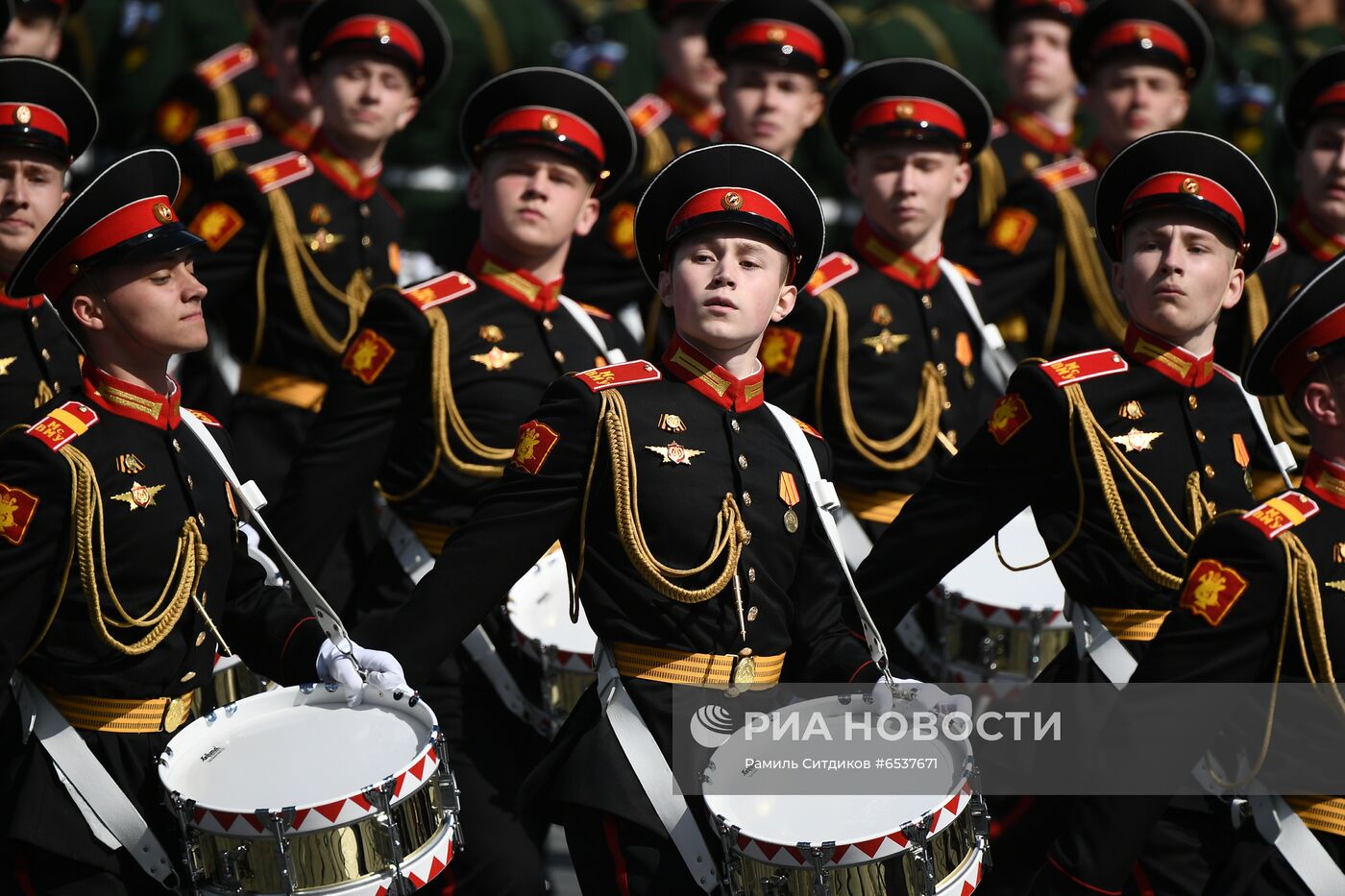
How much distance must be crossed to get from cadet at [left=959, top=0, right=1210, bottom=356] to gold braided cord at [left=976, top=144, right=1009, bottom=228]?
45 cm

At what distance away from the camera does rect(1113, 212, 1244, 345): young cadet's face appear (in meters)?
5.84

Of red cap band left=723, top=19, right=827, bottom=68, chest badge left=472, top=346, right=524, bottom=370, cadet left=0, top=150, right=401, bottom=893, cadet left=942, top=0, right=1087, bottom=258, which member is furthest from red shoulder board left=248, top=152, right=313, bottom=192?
cadet left=942, top=0, right=1087, bottom=258

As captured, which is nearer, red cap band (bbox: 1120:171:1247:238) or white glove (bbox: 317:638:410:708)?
white glove (bbox: 317:638:410:708)

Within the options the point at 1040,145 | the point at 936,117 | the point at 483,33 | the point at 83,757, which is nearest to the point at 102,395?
the point at 83,757

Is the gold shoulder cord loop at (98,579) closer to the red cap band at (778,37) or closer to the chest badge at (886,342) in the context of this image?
the chest badge at (886,342)

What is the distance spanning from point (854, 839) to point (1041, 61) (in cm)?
631

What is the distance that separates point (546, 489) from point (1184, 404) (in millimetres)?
1937

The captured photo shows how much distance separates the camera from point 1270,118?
12398 millimetres

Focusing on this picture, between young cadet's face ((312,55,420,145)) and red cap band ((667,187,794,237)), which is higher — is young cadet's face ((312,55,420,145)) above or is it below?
below

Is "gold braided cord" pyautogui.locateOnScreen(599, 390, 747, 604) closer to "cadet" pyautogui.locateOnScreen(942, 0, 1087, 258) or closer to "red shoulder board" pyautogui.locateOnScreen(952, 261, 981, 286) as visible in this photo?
"red shoulder board" pyautogui.locateOnScreen(952, 261, 981, 286)

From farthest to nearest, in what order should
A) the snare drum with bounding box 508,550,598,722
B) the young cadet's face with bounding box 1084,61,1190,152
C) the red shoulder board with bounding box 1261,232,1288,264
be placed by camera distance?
the young cadet's face with bounding box 1084,61,1190,152, the red shoulder board with bounding box 1261,232,1288,264, the snare drum with bounding box 508,550,598,722

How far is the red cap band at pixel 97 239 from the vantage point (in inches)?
209

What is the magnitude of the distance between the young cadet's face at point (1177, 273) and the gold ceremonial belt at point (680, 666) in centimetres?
165

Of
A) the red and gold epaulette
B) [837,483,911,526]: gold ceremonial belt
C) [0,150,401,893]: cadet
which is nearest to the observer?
[0,150,401,893]: cadet
